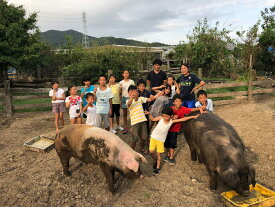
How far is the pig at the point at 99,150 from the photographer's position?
3.47m

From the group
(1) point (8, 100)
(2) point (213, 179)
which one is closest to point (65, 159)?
(2) point (213, 179)

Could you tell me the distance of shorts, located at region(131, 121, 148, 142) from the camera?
461cm

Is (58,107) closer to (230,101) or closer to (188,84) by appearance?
(188,84)

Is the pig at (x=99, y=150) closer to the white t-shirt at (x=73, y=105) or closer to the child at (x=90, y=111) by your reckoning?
the child at (x=90, y=111)

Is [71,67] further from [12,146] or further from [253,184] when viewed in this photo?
[253,184]

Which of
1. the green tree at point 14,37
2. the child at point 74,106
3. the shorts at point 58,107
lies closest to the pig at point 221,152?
the child at point 74,106

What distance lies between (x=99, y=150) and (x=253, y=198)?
8.22 ft

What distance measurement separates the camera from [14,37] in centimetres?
1435

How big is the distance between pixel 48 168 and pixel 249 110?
745 centimetres

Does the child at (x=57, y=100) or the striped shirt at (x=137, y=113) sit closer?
the striped shirt at (x=137, y=113)

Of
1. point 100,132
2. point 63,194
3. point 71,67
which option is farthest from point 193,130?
point 71,67

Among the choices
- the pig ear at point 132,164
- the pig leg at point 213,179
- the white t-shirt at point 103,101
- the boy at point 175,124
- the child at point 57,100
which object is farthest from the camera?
the child at point 57,100

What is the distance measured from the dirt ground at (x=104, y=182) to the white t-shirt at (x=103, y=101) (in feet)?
3.75

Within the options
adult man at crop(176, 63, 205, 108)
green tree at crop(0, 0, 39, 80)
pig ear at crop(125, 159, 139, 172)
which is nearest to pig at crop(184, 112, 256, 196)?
adult man at crop(176, 63, 205, 108)
